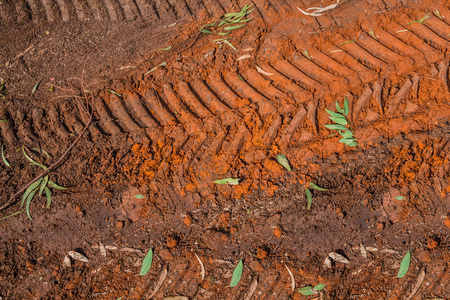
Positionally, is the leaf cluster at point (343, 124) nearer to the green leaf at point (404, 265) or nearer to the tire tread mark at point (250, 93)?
the tire tread mark at point (250, 93)

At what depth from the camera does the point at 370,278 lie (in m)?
2.13

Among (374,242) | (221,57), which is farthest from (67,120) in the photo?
(374,242)

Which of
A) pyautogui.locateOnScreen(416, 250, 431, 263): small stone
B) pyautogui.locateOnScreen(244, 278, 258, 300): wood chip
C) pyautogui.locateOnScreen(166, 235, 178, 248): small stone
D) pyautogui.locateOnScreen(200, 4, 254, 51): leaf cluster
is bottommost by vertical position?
pyautogui.locateOnScreen(416, 250, 431, 263): small stone

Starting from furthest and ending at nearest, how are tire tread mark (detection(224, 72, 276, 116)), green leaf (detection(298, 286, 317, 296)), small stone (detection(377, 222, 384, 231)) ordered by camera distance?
tire tread mark (detection(224, 72, 276, 116)), small stone (detection(377, 222, 384, 231)), green leaf (detection(298, 286, 317, 296))

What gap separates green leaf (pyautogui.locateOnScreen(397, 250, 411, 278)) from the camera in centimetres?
213

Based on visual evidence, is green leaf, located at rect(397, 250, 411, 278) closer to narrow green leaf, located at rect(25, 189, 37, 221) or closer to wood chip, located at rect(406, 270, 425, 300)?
wood chip, located at rect(406, 270, 425, 300)

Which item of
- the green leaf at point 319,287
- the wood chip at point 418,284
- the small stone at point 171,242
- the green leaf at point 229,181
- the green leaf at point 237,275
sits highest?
the green leaf at point 229,181

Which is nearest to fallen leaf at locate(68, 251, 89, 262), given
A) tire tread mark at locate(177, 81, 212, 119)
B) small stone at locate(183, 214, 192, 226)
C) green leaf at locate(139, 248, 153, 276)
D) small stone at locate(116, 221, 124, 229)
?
small stone at locate(116, 221, 124, 229)

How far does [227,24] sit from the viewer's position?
9.39 ft

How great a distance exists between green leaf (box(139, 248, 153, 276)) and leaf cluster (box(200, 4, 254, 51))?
6.04 ft

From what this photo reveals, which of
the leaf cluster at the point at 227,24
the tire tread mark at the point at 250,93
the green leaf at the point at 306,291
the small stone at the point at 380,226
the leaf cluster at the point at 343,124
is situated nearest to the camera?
the green leaf at the point at 306,291

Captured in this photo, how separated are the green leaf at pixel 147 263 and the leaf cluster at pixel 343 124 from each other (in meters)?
1.58

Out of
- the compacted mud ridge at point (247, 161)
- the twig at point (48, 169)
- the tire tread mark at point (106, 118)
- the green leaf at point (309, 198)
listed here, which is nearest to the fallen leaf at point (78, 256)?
the compacted mud ridge at point (247, 161)

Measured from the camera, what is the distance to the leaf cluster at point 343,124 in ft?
7.61
